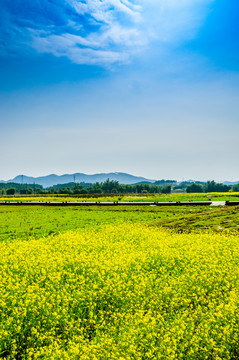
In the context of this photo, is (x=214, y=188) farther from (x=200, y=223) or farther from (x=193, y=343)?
(x=193, y=343)

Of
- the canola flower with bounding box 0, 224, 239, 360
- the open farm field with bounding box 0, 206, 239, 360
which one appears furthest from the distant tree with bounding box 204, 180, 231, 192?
the canola flower with bounding box 0, 224, 239, 360

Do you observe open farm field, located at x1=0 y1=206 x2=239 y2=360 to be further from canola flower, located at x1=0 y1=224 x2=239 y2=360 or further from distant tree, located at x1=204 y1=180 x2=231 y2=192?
distant tree, located at x1=204 y1=180 x2=231 y2=192

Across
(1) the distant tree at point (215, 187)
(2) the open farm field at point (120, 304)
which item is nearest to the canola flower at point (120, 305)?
(2) the open farm field at point (120, 304)

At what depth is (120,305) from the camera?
826 cm

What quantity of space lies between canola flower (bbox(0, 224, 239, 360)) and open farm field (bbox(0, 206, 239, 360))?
0.09 feet

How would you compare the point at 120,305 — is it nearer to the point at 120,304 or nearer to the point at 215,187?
the point at 120,304

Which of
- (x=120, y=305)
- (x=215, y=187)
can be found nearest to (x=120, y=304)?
(x=120, y=305)

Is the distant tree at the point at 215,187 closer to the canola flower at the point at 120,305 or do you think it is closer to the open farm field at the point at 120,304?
the open farm field at the point at 120,304

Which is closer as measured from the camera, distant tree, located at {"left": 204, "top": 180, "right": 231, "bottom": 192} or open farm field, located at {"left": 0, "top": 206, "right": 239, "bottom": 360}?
open farm field, located at {"left": 0, "top": 206, "right": 239, "bottom": 360}

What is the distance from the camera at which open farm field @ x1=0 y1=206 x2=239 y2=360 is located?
589cm

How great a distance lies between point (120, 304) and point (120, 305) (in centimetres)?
6

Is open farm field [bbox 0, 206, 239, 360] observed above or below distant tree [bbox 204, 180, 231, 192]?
below

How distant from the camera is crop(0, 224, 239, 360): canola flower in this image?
5879 mm

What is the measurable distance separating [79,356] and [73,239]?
1117 centimetres
